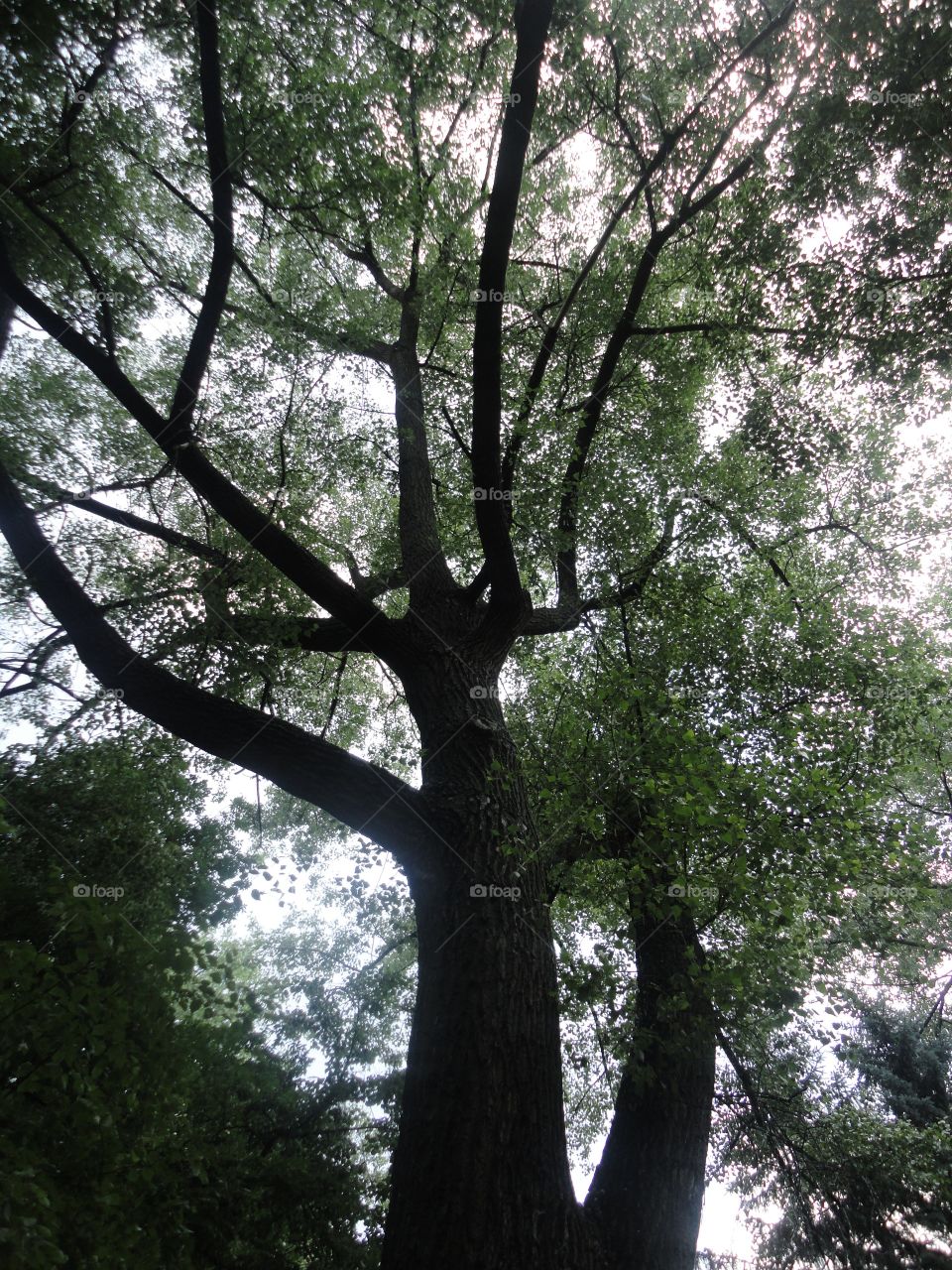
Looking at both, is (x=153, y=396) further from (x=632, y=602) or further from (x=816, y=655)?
(x=816, y=655)

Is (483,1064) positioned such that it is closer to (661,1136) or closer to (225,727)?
(661,1136)

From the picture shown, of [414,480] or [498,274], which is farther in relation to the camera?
[414,480]

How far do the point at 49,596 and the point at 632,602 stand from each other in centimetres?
576

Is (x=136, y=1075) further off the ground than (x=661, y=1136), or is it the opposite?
(x=661, y=1136)

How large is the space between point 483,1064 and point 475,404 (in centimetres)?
395

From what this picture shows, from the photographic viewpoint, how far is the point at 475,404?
173 inches

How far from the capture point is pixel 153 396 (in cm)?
954

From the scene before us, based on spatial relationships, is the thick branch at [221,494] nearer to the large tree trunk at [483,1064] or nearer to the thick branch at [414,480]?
Answer: the thick branch at [414,480]

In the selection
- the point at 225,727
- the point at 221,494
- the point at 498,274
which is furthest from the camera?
the point at 221,494

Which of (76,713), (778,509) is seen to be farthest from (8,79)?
(778,509)

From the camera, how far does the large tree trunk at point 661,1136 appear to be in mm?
3393

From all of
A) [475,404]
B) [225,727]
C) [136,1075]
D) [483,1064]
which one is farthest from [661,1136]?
[475,404]

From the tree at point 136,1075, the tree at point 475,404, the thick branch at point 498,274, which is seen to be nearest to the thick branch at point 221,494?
the tree at point 475,404

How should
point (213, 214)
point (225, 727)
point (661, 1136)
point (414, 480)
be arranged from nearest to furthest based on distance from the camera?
point (661, 1136), point (225, 727), point (213, 214), point (414, 480)
